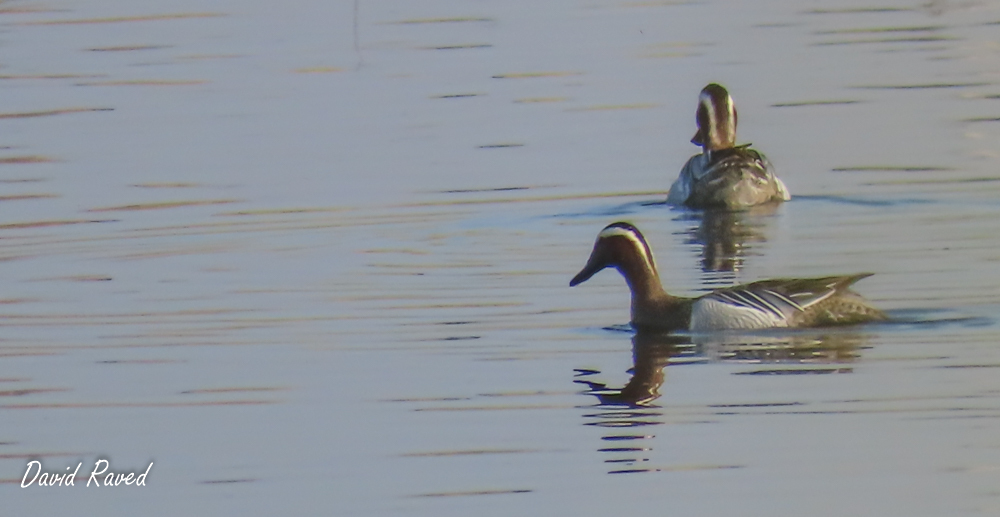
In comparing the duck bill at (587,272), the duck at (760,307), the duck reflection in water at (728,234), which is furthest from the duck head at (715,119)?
the duck at (760,307)

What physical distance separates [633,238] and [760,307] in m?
0.98

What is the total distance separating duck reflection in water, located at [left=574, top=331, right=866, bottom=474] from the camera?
10500 millimetres

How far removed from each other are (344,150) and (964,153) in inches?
205

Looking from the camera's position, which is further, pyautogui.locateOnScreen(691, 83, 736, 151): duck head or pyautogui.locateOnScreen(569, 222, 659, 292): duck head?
pyautogui.locateOnScreen(691, 83, 736, 151): duck head

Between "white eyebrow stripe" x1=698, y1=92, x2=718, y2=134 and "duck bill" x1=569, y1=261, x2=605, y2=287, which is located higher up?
"white eyebrow stripe" x1=698, y1=92, x2=718, y2=134

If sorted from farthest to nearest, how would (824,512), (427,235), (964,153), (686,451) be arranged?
(964,153) → (427,235) → (686,451) → (824,512)

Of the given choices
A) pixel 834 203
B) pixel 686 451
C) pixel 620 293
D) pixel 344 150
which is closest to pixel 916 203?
pixel 834 203

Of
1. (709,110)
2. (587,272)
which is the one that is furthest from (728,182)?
(587,272)

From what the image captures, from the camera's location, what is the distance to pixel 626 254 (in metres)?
13.6

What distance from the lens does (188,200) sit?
18.2 m

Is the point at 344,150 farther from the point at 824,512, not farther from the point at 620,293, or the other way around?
the point at 824,512

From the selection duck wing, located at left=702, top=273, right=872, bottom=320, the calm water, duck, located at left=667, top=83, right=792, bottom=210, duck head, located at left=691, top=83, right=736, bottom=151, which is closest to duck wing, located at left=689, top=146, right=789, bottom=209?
duck, located at left=667, top=83, right=792, bottom=210

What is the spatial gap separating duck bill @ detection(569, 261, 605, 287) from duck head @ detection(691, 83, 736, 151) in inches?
221

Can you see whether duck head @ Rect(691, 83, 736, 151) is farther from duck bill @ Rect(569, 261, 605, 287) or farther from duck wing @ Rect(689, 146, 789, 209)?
duck bill @ Rect(569, 261, 605, 287)
